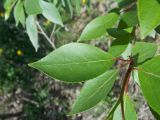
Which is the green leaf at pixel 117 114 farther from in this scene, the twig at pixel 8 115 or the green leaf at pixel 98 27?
the twig at pixel 8 115

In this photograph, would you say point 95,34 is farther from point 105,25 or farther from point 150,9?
point 150,9

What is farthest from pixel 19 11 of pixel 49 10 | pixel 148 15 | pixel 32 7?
pixel 148 15

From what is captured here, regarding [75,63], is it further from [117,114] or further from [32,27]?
[32,27]

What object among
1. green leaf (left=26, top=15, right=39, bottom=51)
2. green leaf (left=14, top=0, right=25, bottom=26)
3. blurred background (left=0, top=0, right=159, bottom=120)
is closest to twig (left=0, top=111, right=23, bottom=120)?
blurred background (left=0, top=0, right=159, bottom=120)

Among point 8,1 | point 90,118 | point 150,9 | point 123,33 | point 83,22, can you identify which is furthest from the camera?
point 83,22

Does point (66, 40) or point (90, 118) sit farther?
point (66, 40)

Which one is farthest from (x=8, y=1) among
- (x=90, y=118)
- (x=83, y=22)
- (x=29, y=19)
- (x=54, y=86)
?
(x=83, y=22)

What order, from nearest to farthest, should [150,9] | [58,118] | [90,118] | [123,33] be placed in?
[150,9] → [123,33] → [90,118] → [58,118]

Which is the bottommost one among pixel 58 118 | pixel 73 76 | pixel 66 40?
pixel 58 118
